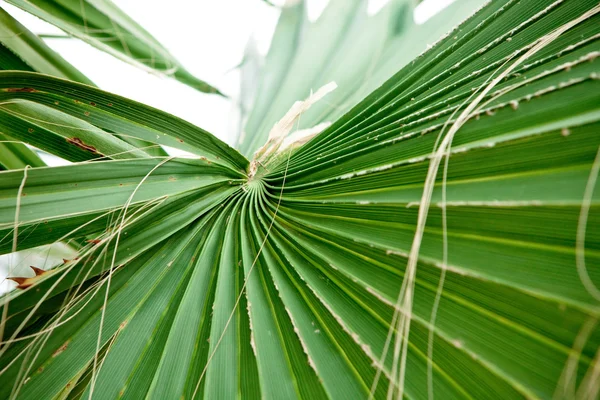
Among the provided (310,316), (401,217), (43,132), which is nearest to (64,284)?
(43,132)

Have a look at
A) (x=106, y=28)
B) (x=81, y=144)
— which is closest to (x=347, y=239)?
(x=81, y=144)

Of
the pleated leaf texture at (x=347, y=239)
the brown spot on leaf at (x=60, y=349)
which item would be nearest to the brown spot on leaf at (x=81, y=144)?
the pleated leaf texture at (x=347, y=239)

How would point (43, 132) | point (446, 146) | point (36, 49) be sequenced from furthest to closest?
point (36, 49) < point (43, 132) < point (446, 146)

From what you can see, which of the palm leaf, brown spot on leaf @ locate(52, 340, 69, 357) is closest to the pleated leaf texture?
brown spot on leaf @ locate(52, 340, 69, 357)

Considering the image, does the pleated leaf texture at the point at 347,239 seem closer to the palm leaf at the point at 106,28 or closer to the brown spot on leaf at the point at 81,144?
the brown spot on leaf at the point at 81,144

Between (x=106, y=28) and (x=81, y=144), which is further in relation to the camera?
(x=106, y=28)

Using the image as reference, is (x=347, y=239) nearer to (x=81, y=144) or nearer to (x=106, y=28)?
(x=81, y=144)

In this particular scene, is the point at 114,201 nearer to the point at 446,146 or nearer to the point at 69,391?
the point at 69,391

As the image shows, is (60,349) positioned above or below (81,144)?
below
